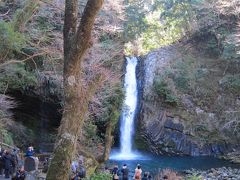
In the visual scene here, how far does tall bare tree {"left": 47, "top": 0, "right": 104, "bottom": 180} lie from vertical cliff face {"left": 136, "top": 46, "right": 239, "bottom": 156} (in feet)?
65.4

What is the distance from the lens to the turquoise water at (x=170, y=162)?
2044cm

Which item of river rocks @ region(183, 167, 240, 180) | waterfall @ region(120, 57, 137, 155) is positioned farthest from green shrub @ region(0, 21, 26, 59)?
waterfall @ region(120, 57, 137, 155)

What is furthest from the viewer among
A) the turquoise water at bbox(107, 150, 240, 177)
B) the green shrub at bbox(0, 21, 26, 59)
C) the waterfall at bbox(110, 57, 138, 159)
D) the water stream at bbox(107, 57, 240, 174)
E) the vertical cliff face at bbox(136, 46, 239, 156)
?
the vertical cliff face at bbox(136, 46, 239, 156)

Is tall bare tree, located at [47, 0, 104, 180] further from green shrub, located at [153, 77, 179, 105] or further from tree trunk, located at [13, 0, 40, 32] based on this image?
green shrub, located at [153, 77, 179, 105]

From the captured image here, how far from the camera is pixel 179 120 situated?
26.2 m

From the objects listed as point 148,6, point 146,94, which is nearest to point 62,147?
point 146,94

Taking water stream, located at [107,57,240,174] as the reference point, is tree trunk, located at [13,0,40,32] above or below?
above

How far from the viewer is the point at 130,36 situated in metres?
29.6

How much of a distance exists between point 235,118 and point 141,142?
6.86 meters

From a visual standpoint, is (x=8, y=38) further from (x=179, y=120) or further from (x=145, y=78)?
(x=145, y=78)

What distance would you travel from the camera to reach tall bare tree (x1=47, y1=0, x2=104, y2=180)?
564 cm

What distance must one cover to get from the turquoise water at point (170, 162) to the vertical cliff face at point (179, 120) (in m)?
1.16

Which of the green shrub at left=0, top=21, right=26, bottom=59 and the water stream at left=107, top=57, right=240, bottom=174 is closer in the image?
the green shrub at left=0, top=21, right=26, bottom=59

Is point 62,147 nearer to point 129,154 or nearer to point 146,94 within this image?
point 129,154
